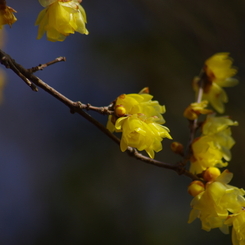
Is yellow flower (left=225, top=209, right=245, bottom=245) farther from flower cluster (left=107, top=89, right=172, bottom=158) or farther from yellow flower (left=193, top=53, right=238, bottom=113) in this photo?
yellow flower (left=193, top=53, right=238, bottom=113)

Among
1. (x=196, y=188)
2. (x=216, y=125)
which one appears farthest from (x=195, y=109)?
(x=196, y=188)

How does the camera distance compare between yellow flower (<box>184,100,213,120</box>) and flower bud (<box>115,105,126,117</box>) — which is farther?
yellow flower (<box>184,100,213,120</box>)

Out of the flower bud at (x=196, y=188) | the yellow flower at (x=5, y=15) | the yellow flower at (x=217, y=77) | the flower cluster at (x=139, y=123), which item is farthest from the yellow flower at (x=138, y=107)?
the yellow flower at (x=217, y=77)

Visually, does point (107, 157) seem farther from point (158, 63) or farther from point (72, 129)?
point (158, 63)

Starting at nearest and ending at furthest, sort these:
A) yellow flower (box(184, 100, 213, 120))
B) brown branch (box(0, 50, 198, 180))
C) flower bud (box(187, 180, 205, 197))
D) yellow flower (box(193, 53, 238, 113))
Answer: brown branch (box(0, 50, 198, 180)) → flower bud (box(187, 180, 205, 197)) → yellow flower (box(184, 100, 213, 120)) → yellow flower (box(193, 53, 238, 113))

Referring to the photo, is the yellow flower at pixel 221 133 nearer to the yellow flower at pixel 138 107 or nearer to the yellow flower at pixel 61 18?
the yellow flower at pixel 138 107

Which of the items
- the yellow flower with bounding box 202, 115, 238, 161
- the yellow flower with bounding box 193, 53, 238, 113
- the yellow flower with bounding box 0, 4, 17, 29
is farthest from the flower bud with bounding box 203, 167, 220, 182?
the yellow flower with bounding box 0, 4, 17, 29
